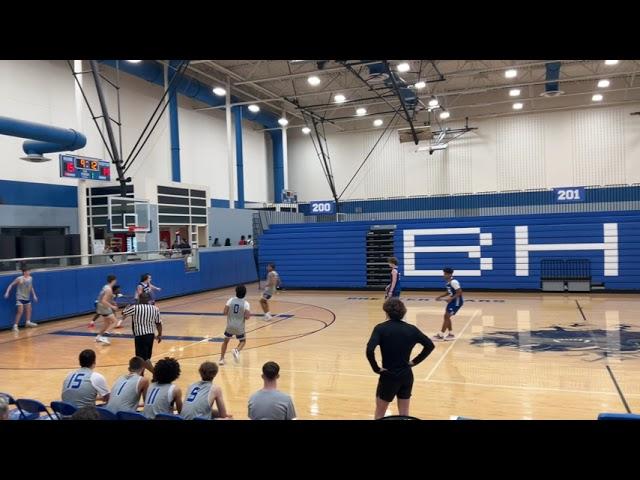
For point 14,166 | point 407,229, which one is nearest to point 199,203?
point 14,166

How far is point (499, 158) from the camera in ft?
99.4

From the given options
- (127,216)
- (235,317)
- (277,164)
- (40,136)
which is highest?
(277,164)

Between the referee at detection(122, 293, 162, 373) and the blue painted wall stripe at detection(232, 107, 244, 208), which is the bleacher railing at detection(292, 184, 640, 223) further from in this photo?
the referee at detection(122, 293, 162, 373)

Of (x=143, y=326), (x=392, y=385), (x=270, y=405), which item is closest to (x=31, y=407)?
(x=270, y=405)

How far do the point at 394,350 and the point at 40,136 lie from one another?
38.9 ft

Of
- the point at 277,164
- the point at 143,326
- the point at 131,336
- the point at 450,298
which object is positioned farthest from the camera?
the point at 277,164

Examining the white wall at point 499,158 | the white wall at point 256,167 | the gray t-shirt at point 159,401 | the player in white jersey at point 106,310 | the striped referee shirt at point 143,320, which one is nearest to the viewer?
the gray t-shirt at point 159,401

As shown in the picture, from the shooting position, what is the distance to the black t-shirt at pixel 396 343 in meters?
5.41

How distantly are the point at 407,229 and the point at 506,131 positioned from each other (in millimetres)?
13608

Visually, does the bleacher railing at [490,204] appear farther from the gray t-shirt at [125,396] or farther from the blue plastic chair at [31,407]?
the blue plastic chair at [31,407]

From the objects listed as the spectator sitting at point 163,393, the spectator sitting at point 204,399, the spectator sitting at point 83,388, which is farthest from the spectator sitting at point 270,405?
the spectator sitting at point 83,388

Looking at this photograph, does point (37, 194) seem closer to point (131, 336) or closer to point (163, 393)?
point (131, 336)

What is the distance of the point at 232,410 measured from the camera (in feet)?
22.8
